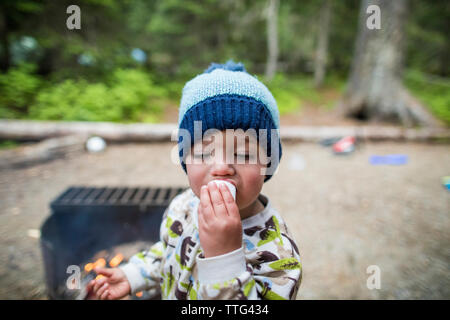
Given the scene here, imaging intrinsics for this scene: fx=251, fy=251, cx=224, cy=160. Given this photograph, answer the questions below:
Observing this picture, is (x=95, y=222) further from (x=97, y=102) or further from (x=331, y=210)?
(x=97, y=102)

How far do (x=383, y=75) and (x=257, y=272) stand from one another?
829 centimetres

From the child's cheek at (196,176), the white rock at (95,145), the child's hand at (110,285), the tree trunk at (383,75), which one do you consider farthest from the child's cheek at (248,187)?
the tree trunk at (383,75)

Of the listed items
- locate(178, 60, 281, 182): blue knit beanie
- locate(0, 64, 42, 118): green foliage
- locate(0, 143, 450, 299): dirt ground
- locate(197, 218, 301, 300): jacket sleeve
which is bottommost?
locate(0, 143, 450, 299): dirt ground

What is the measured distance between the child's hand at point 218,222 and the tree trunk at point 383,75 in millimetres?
8183

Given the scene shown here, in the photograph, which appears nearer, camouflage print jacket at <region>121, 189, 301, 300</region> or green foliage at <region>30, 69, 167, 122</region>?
camouflage print jacket at <region>121, 189, 301, 300</region>

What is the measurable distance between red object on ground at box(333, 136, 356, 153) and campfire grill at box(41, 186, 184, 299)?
425cm

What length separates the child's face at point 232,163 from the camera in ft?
3.29

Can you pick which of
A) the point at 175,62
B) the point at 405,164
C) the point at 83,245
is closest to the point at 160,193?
the point at 83,245

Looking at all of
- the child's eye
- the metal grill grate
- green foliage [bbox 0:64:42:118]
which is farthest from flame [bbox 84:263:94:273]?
Answer: green foliage [bbox 0:64:42:118]

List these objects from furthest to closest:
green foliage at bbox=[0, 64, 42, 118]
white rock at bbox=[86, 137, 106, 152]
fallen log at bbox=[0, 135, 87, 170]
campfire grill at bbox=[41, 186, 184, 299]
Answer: green foliage at bbox=[0, 64, 42, 118], white rock at bbox=[86, 137, 106, 152], fallen log at bbox=[0, 135, 87, 170], campfire grill at bbox=[41, 186, 184, 299]

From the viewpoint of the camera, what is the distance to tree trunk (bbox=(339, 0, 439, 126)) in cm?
695

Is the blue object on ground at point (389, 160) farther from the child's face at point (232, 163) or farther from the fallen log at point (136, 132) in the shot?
the child's face at point (232, 163)

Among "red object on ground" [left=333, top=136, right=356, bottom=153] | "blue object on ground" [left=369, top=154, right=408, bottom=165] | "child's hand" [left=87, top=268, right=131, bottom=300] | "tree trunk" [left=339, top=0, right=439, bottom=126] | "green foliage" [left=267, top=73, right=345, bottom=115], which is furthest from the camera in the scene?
"green foliage" [left=267, top=73, right=345, bottom=115]

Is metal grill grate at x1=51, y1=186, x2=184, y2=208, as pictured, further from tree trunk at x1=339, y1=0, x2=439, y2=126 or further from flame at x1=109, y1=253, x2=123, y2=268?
tree trunk at x1=339, y1=0, x2=439, y2=126
